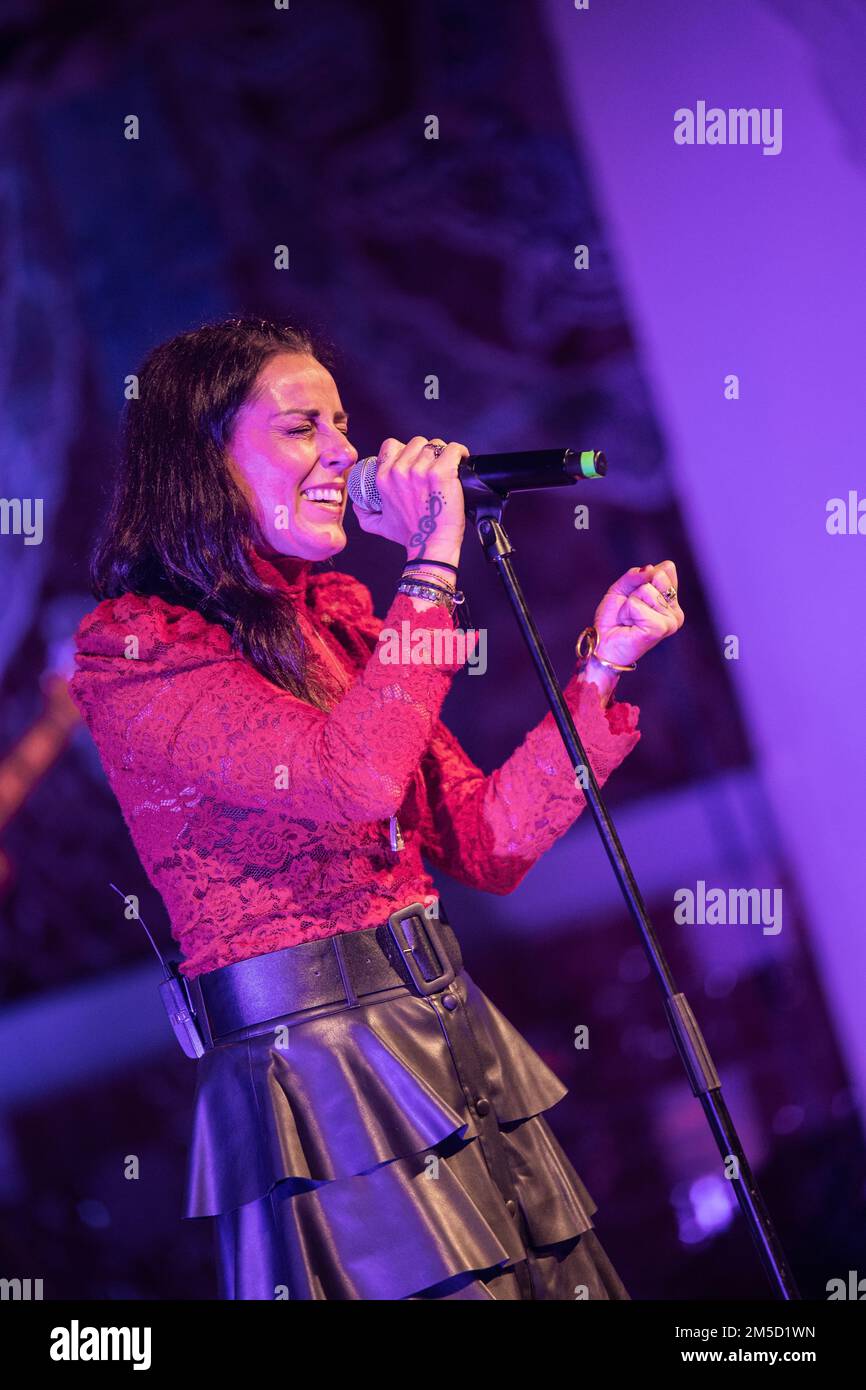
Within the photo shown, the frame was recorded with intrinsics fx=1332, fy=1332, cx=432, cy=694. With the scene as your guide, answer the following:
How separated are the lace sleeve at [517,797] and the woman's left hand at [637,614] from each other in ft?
0.22

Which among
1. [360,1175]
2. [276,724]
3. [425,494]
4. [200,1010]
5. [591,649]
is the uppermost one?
[425,494]

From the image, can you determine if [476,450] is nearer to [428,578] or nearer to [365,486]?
[365,486]

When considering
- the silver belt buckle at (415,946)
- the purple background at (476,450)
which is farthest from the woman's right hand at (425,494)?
the purple background at (476,450)

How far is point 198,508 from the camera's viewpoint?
5.25 ft

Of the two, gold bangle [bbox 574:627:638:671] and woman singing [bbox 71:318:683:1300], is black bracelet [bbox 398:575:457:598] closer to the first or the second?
woman singing [bbox 71:318:683:1300]

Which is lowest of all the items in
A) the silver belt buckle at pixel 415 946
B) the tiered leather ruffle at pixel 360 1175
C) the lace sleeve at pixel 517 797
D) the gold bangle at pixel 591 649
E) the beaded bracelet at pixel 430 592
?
the tiered leather ruffle at pixel 360 1175

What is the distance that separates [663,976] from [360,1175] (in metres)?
0.39

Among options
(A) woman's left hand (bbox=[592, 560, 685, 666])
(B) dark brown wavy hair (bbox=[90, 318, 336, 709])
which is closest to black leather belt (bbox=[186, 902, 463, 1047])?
(B) dark brown wavy hair (bbox=[90, 318, 336, 709])

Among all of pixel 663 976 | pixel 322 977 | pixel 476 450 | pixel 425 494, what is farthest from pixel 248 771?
pixel 476 450

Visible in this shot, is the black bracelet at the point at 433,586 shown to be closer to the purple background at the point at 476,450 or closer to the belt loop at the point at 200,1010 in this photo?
the belt loop at the point at 200,1010

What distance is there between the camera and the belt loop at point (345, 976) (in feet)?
4.86

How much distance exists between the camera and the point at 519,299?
2.45 m

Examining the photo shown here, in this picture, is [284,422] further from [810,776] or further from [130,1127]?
[130,1127]

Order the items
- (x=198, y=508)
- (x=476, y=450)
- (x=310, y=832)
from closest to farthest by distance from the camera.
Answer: (x=310, y=832), (x=198, y=508), (x=476, y=450)
